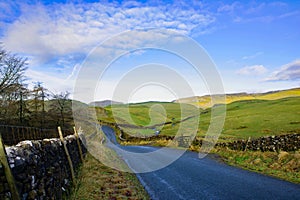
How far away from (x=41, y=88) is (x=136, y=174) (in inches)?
1194

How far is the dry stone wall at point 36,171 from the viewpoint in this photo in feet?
18.9

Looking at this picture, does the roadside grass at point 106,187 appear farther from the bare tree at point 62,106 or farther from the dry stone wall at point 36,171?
the bare tree at point 62,106

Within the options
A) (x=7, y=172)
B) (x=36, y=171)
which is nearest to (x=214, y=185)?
(x=36, y=171)

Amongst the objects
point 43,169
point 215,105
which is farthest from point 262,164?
point 215,105

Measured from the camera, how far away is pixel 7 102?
3400cm

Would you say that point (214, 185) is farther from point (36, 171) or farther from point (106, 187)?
point (36, 171)

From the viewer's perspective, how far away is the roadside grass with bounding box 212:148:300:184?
1443cm

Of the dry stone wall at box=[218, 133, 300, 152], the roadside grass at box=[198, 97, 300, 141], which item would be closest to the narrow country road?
the dry stone wall at box=[218, 133, 300, 152]

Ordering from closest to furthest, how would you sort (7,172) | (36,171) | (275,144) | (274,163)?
1. (7,172)
2. (36,171)
3. (274,163)
4. (275,144)

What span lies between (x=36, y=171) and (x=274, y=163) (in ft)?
46.7

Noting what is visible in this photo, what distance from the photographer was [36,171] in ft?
23.6

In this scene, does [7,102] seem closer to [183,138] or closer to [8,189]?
[183,138]

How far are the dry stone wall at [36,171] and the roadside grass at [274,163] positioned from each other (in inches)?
403

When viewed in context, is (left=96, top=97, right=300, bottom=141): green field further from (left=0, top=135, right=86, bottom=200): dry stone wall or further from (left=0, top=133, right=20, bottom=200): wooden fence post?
(left=0, top=133, right=20, bottom=200): wooden fence post
